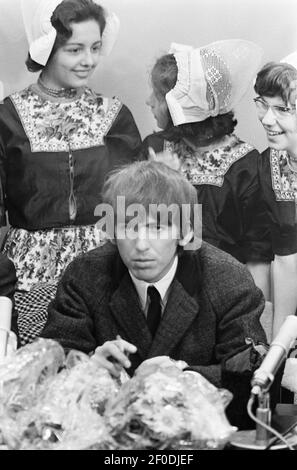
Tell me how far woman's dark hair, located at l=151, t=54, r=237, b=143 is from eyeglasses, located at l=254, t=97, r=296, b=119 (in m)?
0.09

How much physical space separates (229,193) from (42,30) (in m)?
0.80

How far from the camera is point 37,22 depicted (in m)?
2.73

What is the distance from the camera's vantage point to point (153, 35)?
2.75 m

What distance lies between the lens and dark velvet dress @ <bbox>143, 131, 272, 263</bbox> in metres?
2.72

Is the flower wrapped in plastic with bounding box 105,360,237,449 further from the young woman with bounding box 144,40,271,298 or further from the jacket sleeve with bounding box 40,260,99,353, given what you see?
the young woman with bounding box 144,40,271,298

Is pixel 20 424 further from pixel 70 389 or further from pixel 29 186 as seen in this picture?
pixel 29 186

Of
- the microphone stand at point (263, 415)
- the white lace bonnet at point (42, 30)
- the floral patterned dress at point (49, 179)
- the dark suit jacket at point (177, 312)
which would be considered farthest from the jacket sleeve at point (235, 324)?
the white lace bonnet at point (42, 30)

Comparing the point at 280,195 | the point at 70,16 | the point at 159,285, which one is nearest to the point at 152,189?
the point at 159,285

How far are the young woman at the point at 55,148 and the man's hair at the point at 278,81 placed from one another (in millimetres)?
455

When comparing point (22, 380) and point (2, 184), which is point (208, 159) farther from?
point (22, 380)

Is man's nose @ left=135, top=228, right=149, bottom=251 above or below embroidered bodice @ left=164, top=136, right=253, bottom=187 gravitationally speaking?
below

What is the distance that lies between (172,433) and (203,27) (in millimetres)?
1521

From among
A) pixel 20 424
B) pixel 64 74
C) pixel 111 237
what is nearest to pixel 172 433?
pixel 20 424

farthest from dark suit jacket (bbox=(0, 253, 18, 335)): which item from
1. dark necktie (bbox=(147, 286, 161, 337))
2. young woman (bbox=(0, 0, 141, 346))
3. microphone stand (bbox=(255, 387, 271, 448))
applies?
microphone stand (bbox=(255, 387, 271, 448))
